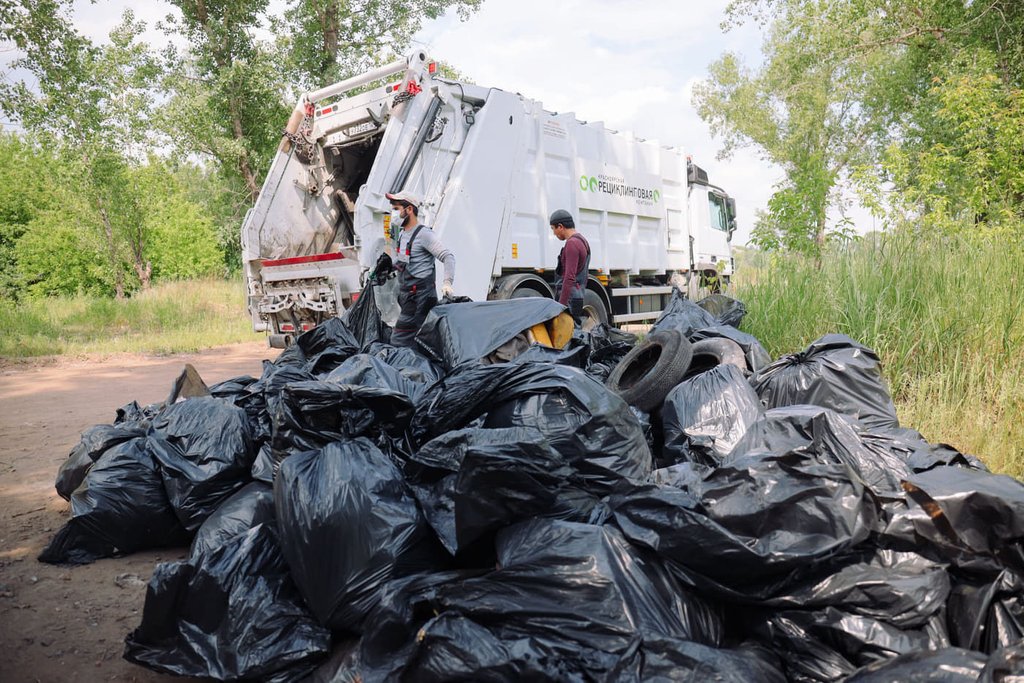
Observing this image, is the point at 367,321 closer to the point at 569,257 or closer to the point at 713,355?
the point at 569,257

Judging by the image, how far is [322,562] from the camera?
81.7 inches

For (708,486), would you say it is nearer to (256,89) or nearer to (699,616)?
(699,616)

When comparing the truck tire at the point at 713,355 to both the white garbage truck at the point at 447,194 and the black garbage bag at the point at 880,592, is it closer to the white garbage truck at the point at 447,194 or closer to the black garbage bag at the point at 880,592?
the black garbage bag at the point at 880,592

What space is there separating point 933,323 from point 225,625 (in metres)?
4.10

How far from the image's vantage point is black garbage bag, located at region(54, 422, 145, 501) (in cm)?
329

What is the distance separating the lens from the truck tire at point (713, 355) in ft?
12.5

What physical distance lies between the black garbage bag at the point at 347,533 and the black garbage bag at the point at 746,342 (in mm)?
2291

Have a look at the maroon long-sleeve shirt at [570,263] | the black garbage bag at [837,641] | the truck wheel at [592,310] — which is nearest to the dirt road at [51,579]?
the black garbage bag at [837,641]

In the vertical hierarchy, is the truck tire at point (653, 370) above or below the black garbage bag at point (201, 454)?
above

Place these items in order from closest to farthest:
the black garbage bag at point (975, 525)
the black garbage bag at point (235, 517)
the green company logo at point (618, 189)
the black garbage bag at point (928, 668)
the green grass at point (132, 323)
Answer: the black garbage bag at point (928, 668)
the black garbage bag at point (975, 525)
the black garbage bag at point (235, 517)
the green company logo at point (618, 189)
the green grass at point (132, 323)

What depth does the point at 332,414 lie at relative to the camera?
103 inches

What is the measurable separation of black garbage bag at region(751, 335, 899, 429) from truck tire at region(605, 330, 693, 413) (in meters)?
0.42

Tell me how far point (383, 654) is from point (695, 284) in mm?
9220

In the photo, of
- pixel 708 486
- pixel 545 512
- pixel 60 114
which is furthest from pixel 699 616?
pixel 60 114
